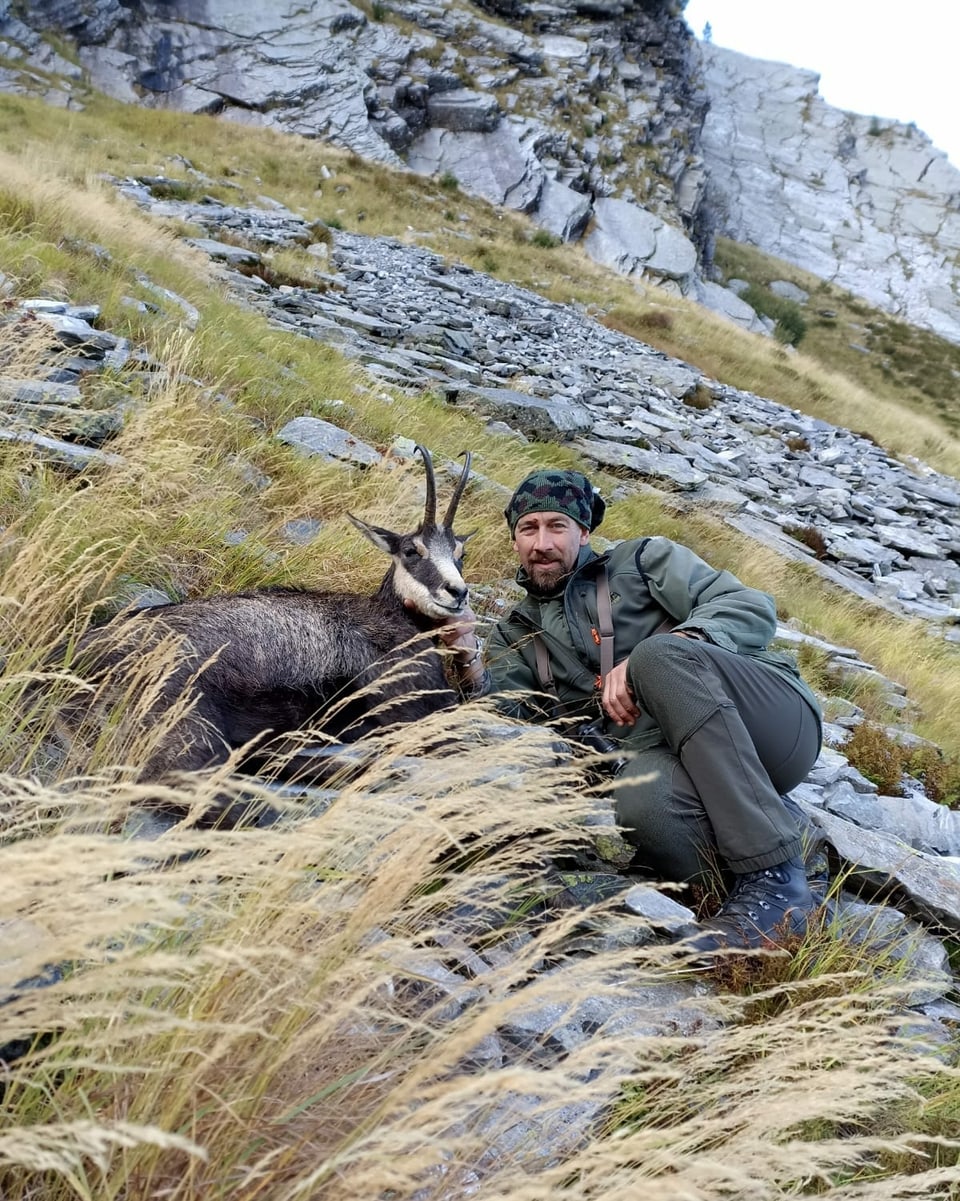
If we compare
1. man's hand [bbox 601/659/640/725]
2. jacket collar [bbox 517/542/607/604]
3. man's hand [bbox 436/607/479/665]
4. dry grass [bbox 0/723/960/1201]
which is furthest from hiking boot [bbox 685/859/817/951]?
jacket collar [bbox 517/542/607/604]

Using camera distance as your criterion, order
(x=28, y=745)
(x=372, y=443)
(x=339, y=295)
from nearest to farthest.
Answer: (x=28, y=745), (x=372, y=443), (x=339, y=295)

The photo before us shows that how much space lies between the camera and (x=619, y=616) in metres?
4.61

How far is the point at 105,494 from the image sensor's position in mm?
4516

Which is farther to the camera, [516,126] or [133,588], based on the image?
[516,126]

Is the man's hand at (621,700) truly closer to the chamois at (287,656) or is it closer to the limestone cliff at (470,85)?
the chamois at (287,656)

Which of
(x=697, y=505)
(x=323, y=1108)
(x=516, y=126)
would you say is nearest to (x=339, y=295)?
(x=697, y=505)

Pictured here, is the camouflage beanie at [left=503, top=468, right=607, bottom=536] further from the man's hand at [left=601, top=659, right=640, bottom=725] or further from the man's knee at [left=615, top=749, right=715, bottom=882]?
the man's knee at [left=615, top=749, right=715, bottom=882]

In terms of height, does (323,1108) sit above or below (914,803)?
above

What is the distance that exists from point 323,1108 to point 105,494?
358 cm

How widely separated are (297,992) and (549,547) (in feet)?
10.6

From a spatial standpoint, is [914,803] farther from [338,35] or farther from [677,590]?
[338,35]

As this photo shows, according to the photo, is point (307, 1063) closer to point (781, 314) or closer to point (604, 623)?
point (604, 623)

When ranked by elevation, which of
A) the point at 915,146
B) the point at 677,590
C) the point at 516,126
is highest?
the point at 915,146

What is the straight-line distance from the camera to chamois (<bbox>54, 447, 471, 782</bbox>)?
3.44m
